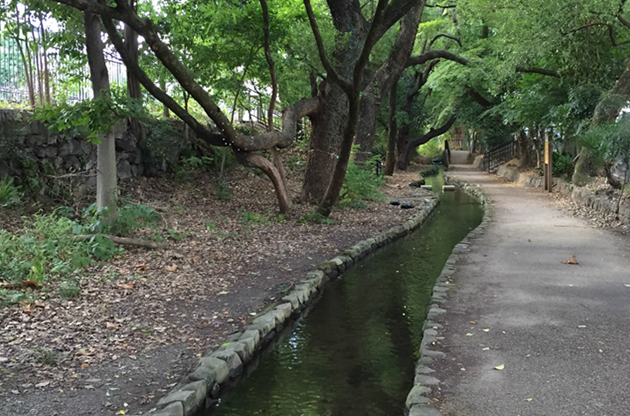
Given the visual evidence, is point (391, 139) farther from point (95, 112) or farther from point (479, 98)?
point (95, 112)

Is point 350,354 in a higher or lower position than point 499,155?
lower

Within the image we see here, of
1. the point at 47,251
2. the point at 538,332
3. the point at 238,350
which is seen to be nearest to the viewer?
the point at 238,350

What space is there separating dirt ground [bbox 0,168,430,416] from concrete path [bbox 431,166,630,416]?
7.01 feet

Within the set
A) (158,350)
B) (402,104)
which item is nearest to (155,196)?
(158,350)

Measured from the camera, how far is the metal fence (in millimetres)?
10585

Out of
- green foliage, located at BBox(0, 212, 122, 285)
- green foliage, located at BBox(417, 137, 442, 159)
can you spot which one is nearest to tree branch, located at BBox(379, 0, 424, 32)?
green foliage, located at BBox(0, 212, 122, 285)

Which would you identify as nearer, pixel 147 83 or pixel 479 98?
pixel 147 83

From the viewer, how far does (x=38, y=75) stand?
36.9 ft

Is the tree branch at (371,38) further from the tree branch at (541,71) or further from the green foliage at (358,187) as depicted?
the tree branch at (541,71)

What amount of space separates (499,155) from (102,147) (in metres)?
27.8

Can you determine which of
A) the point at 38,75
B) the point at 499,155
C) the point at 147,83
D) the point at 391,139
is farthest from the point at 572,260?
the point at 499,155

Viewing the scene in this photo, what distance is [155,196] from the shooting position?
11.1 metres

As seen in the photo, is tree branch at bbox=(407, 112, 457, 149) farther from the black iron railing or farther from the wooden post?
the wooden post

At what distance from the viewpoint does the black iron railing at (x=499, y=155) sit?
3155 cm
